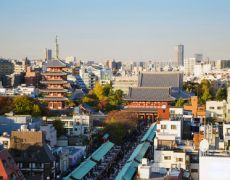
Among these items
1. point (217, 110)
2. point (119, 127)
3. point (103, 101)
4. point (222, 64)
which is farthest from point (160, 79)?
point (222, 64)

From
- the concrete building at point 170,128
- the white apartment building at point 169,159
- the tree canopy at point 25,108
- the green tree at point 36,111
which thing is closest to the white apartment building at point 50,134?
the concrete building at point 170,128

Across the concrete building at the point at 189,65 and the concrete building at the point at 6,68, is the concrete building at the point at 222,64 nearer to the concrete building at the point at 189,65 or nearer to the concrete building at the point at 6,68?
the concrete building at the point at 189,65

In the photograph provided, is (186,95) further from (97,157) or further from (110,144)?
(97,157)

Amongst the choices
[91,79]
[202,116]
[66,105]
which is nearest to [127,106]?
[66,105]

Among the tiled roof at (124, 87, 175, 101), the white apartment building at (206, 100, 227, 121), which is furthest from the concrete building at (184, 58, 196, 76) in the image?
the white apartment building at (206, 100, 227, 121)

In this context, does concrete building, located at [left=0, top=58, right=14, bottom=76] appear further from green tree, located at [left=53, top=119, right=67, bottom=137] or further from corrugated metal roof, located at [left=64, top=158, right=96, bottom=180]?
corrugated metal roof, located at [left=64, top=158, right=96, bottom=180]

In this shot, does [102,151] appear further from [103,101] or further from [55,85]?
[103,101]
